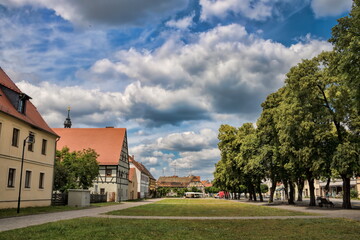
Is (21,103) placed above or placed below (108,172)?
above

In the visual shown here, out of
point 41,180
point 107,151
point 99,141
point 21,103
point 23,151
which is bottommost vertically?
point 41,180

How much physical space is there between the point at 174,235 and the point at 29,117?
22.6m

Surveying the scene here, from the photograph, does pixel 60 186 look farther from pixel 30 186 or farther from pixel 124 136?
pixel 124 136

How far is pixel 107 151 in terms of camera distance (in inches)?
2309

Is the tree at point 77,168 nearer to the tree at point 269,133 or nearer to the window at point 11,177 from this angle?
the window at point 11,177

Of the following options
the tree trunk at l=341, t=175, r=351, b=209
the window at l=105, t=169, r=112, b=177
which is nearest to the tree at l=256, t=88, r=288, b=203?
the tree trunk at l=341, t=175, r=351, b=209

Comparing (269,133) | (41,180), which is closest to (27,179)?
(41,180)

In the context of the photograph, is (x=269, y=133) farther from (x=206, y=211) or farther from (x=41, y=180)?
(x=41, y=180)

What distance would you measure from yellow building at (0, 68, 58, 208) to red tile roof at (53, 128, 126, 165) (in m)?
23.6

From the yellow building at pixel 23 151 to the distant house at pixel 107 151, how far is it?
72.3ft

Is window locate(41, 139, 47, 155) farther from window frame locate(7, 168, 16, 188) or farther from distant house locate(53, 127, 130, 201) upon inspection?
distant house locate(53, 127, 130, 201)

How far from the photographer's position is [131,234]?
12.3m

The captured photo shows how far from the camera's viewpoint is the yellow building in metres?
25.5

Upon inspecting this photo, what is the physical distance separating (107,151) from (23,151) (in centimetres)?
3512
